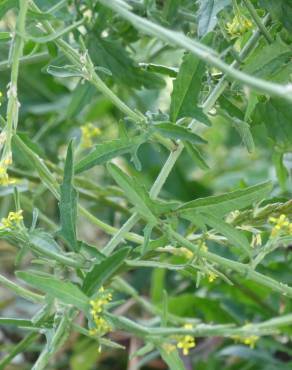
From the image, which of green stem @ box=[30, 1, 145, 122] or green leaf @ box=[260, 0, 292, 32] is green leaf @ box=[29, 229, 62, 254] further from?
green leaf @ box=[260, 0, 292, 32]

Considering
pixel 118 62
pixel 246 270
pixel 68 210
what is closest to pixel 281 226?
pixel 246 270

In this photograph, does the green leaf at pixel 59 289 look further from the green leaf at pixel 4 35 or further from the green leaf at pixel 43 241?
the green leaf at pixel 4 35

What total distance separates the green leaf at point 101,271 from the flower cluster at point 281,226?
10 centimetres

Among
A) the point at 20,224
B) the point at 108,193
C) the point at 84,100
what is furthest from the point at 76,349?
the point at 20,224

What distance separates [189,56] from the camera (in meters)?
0.51

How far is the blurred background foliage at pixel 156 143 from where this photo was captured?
56 cm

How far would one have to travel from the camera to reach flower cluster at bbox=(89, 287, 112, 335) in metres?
0.48

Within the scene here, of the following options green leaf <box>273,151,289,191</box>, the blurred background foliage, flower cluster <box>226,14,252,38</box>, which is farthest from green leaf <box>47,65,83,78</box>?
green leaf <box>273,151,289,191</box>

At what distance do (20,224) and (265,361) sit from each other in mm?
437

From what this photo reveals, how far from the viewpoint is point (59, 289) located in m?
0.47

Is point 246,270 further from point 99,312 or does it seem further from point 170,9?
point 170,9

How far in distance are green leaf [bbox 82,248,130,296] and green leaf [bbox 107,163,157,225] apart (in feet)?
0.10

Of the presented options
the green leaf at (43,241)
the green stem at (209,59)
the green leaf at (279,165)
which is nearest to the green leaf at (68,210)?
the green leaf at (43,241)

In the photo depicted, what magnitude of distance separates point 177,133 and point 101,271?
101mm
